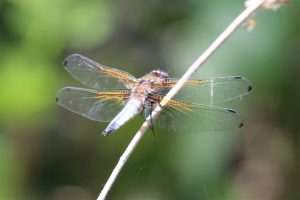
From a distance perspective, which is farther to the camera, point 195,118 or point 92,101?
point 92,101

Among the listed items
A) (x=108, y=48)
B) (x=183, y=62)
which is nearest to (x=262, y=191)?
(x=183, y=62)

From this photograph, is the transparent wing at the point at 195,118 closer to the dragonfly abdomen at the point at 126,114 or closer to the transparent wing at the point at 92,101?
the dragonfly abdomen at the point at 126,114

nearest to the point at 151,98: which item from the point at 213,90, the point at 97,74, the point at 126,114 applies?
the point at 126,114

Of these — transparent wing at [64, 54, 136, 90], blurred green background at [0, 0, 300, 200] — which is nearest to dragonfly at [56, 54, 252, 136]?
transparent wing at [64, 54, 136, 90]

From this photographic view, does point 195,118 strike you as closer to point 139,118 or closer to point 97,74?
point 97,74

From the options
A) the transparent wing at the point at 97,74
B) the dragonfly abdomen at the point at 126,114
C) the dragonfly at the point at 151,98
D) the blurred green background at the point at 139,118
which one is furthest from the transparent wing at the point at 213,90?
the blurred green background at the point at 139,118

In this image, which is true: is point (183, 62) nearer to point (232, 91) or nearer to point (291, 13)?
point (291, 13)
